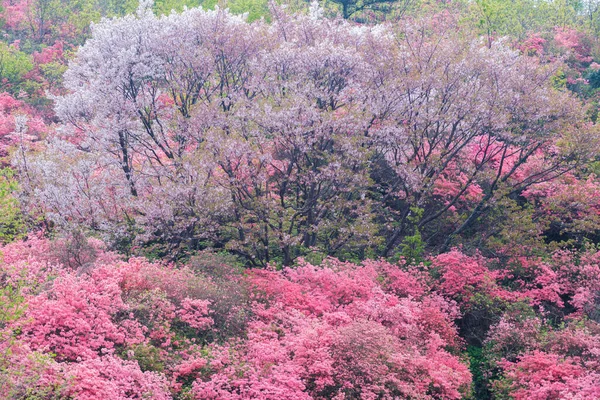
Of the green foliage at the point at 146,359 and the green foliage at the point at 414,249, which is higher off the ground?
the green foliage at the point at 146,359

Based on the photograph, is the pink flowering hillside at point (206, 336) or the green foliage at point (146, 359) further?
the green foliage at point (146, 359)

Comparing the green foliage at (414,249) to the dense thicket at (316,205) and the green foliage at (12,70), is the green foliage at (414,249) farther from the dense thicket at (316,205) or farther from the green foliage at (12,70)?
the green foliage at (12,70)

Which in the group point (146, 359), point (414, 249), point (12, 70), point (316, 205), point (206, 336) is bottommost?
point (414, 249)

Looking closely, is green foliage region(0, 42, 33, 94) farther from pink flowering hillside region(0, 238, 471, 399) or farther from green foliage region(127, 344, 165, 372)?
green foliage region(127, 344, 165, 372)

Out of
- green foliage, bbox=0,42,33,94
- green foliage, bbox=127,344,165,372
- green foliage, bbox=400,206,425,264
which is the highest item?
green foliage, bbox=0,42,33,94

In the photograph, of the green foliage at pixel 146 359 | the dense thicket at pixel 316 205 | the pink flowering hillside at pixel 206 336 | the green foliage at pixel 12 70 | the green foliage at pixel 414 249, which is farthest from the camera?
the green foliage at pixel 12 70

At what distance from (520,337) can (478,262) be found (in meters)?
4.64

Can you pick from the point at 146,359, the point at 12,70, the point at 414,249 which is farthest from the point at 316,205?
the point at 12,70

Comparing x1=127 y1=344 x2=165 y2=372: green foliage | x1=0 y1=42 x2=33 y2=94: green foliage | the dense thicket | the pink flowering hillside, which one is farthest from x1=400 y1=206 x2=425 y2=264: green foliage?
x1=0 y1=42 x2=33 y2=94: green foliage

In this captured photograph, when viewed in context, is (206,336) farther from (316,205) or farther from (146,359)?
(316,205)

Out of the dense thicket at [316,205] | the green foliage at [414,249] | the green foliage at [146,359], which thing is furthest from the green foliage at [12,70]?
the green foliage at [146,359]

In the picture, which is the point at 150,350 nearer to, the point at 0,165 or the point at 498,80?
the point at 498,80

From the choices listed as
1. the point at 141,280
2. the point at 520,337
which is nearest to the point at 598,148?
the point at 520,337

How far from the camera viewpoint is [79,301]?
38.6 feet
